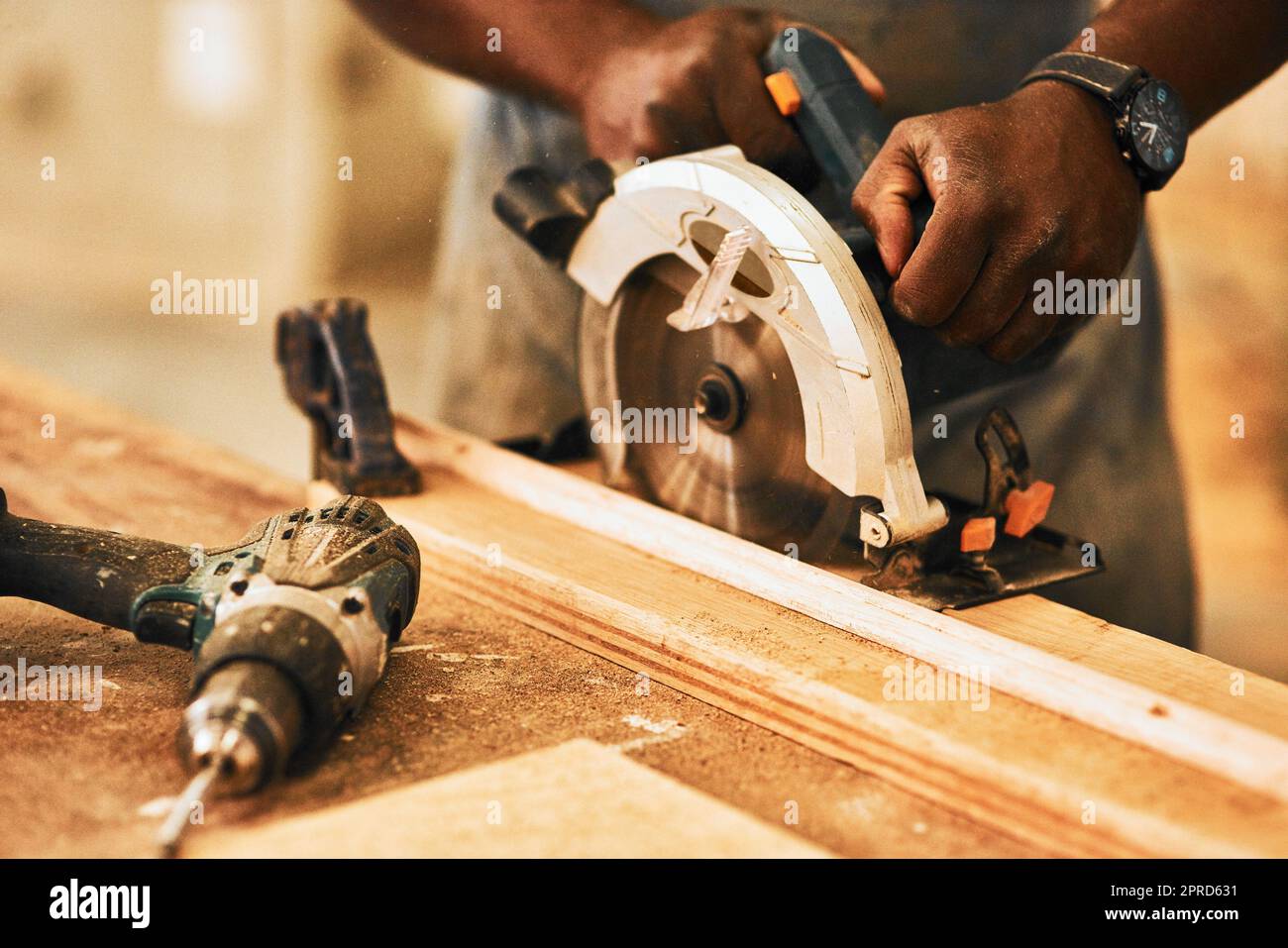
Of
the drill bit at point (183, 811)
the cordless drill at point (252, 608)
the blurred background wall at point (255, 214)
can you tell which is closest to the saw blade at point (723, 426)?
the cordless drill at point (252, 608)

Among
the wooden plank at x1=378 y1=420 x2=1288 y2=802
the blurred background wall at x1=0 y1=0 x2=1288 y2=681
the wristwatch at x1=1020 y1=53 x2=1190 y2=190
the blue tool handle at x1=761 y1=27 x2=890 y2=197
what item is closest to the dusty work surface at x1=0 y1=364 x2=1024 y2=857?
the wooden plank at x1=378 y1=420 x2=1288 y2=802

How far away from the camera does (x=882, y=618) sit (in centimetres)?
128

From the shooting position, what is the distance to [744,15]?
174 cm

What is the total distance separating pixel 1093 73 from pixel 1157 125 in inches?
3.8

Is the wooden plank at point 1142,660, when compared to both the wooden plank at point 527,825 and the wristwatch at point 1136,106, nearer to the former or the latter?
the wooden plank at point 527,825

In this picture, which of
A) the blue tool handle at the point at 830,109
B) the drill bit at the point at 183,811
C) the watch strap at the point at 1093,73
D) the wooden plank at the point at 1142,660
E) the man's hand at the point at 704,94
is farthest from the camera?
the man's hand at the point at 704,94

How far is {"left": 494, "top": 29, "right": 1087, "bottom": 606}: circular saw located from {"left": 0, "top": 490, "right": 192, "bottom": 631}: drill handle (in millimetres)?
632

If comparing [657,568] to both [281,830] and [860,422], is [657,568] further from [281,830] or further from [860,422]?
[281,830]

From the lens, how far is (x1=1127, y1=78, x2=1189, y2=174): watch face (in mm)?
1446

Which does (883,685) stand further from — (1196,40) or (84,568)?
(1196,40)

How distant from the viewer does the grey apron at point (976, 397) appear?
2.03m

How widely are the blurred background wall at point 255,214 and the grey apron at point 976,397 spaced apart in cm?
198

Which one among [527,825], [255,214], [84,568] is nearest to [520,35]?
[84,568]
